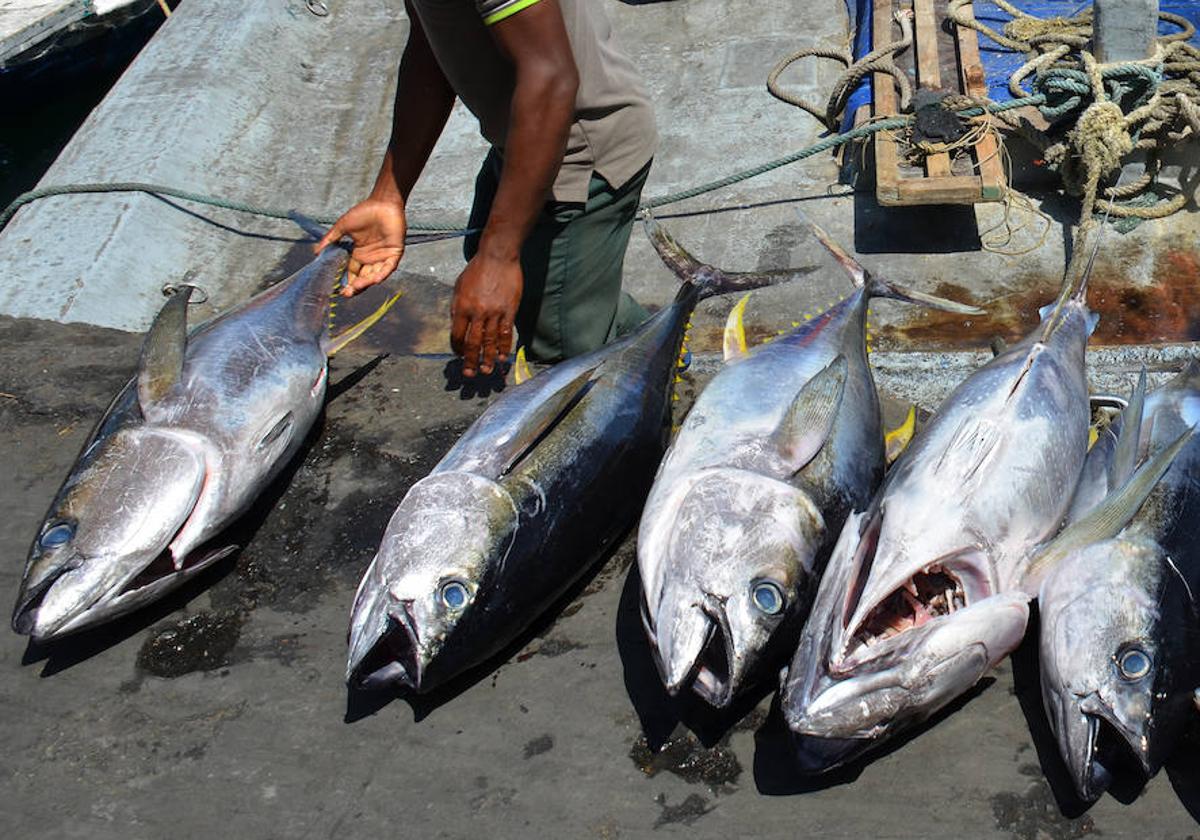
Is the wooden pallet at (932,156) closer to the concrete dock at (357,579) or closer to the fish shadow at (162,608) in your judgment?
the concrete dock at (357,579)

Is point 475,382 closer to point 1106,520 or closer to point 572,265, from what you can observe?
point 572,265

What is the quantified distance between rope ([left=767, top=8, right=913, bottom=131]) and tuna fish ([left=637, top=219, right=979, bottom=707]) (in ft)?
8.30

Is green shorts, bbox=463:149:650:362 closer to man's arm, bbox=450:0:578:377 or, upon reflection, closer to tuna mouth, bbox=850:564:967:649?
man's arm, bbox=450:0:578:377

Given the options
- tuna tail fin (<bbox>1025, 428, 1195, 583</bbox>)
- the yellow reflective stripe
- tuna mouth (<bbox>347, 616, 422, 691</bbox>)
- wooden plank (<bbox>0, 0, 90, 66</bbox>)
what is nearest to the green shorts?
the yellow reflective stripe

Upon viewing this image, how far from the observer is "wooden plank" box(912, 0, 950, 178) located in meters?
4.64

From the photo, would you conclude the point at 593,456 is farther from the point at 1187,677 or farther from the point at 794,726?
the point at 1187,677

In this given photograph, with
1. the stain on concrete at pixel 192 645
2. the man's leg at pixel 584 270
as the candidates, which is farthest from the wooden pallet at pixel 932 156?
the stain on concrete at pixel 192 645

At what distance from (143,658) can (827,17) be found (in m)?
5.60

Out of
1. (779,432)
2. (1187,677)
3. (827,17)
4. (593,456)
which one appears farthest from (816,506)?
(827,17)

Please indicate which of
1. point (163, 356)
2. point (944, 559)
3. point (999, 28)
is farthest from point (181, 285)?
point (999, 28)

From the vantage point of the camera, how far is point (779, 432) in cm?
269

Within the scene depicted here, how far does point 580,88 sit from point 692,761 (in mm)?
1928

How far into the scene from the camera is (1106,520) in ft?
7.64

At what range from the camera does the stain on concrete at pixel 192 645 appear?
272 centimetres
